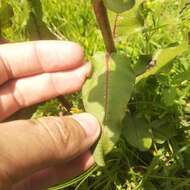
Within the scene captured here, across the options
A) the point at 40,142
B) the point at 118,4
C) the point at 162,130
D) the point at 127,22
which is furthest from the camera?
the point at 162,130

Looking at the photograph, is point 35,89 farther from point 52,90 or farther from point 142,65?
point 142,65

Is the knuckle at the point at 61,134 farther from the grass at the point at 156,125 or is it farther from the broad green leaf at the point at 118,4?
the broad green leaf at the point at 118,4

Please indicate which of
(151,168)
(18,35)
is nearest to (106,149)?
(151,168)

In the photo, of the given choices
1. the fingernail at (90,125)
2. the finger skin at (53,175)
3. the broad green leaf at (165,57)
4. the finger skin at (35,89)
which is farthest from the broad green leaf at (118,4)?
the finger skin at (53,175)

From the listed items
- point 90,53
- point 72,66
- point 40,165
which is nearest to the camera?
point 40,165

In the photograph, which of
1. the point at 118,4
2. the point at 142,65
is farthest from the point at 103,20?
the point at 142,65

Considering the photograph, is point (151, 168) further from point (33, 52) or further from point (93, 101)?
point (33, 52)

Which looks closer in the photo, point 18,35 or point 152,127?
point 152,127
